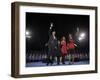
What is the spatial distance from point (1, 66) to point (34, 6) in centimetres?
53

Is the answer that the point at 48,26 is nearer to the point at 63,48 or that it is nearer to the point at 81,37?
the point at 63,48

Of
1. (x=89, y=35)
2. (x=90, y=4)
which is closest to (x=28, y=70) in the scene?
(x=89, y=35)

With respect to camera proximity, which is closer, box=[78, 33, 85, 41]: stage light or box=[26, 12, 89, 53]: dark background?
box=[26, 12, 89, 53]: dark background

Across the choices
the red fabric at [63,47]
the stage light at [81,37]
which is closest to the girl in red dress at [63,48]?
the red fabric at [63,47]

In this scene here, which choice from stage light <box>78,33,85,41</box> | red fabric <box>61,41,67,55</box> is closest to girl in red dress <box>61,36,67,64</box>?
red fabric <box>61,41,67,55</box>

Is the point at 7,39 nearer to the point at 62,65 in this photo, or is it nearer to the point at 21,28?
the point at 21,28

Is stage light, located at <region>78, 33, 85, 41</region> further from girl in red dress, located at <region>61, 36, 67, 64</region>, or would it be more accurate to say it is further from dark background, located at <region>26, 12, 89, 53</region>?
girl in red dress, located at <region>61, 36, 67, 64</region>

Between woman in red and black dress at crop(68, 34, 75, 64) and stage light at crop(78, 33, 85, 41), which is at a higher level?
stage light at crop(78, 33, 85, 41)

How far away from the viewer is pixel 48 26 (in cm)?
218

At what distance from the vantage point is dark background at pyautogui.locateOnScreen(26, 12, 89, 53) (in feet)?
6.96

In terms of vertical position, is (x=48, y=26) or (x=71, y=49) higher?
(x=48, y=26)

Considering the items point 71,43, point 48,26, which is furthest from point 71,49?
point 48,26

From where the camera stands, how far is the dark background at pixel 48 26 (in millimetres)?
2122

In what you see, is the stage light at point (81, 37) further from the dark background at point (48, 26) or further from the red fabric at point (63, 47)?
the red fabric at point (63, 47)
